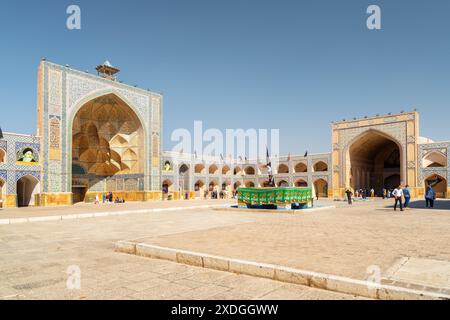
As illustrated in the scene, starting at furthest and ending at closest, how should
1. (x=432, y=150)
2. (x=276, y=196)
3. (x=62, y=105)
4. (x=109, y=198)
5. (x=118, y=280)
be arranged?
(x=432, y=150) < (x=109, y=198) < (x=62, y=105) < (x=276, y=196) < (x=118, y=280)

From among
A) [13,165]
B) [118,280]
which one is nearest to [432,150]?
[13,165]

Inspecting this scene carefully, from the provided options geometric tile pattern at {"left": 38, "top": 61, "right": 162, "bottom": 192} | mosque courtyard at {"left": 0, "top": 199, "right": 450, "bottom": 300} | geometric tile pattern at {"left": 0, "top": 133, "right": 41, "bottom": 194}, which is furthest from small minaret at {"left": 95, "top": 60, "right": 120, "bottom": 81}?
mosque courtyard at {"left": 0, "top": 199, "right": 450, "bottom": 300}

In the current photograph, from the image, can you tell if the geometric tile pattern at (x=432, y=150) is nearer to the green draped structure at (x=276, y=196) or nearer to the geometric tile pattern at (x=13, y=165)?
the green draped structure at (x=276, y=196)

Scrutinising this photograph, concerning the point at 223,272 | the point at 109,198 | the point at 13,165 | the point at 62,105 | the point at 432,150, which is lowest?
the point at 109,198

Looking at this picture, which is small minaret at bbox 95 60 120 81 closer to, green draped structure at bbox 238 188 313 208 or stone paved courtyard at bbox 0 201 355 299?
green draped structure at bbox 238 188 313 208

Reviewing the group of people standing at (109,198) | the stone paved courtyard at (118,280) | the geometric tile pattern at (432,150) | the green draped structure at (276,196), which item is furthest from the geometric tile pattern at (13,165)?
the geometric tile pattern at (432,150)

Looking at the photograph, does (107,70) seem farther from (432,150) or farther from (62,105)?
(432,150)

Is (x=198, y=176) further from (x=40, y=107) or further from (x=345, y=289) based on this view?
(x=345, y=289)

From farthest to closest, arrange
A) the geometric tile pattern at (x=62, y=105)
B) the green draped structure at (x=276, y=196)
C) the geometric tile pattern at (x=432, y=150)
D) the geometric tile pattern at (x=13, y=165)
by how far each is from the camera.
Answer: the geometric tile pattern at (x=432, y=150) → the geometric tile pattern at (x=62, y=105) → the geometric tile pattern at (x=13, y=165) → the green draped structure at (x=276, y=196)

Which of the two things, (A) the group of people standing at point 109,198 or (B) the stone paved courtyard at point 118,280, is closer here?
(B) the stone paved courtyard at point 118,280

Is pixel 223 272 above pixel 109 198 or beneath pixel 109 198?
above
